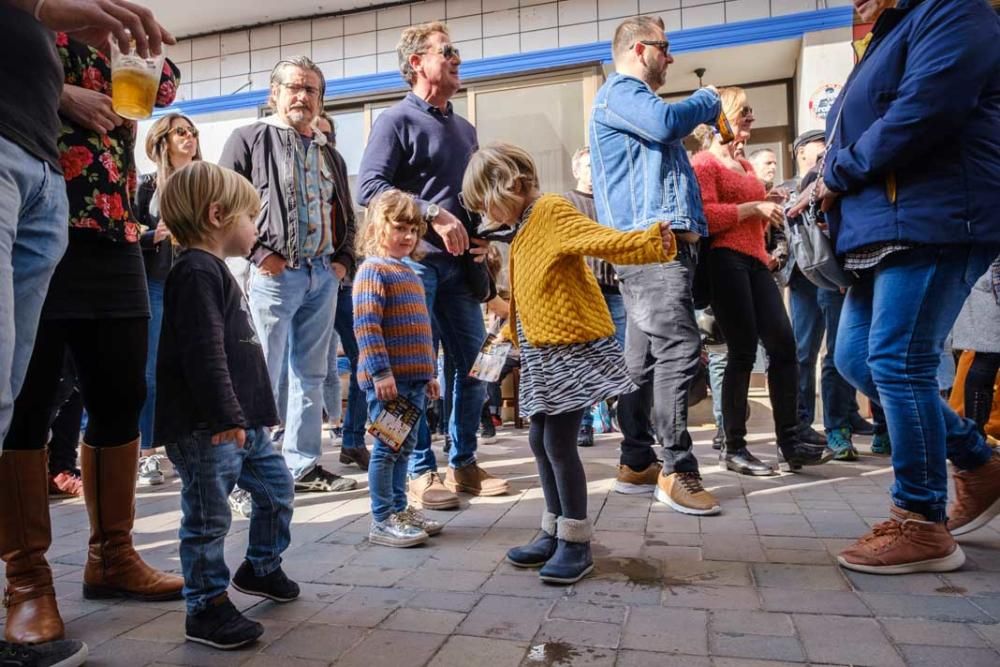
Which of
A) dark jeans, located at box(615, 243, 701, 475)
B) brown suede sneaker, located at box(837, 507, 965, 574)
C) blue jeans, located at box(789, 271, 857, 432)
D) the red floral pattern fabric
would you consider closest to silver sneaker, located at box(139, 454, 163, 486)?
the red floral pattern fabric

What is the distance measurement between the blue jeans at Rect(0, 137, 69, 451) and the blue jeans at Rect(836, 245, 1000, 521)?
84.8 inches

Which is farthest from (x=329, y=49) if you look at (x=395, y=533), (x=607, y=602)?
(x=607, y=602)

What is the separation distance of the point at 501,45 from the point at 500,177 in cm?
521

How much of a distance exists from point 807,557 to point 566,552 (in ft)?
2.50

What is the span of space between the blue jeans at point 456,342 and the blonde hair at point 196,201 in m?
1.24

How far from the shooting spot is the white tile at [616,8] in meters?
6.61

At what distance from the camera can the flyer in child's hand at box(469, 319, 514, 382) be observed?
3.09 meters

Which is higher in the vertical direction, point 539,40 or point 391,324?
point 539,40

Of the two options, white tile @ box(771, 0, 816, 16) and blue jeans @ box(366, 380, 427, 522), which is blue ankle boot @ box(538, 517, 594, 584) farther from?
white tile @ box(771, 0, 816, 16)

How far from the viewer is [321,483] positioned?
3.45 meters

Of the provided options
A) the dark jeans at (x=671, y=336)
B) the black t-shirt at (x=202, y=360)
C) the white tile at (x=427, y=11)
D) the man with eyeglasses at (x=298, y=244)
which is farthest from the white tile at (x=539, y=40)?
the black t-shirt at (x=202, y=360)

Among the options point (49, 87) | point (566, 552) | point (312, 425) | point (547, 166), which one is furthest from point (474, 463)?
point (547, 166)

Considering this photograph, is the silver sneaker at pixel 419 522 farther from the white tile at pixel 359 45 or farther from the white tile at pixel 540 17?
the white tile at pixel 359 45

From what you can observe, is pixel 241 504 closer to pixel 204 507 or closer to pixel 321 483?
pixel 321 483
